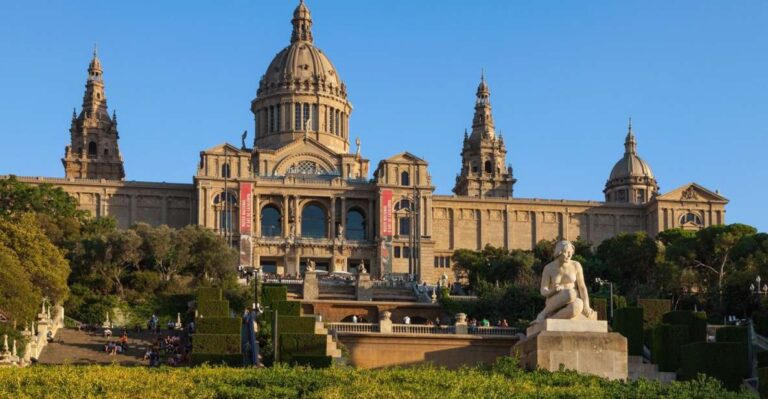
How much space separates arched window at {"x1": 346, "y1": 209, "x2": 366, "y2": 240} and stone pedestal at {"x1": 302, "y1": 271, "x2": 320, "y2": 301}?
111 ft

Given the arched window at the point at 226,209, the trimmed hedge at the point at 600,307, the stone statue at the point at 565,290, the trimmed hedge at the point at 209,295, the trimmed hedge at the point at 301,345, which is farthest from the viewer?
the arched window at the point at 226,209

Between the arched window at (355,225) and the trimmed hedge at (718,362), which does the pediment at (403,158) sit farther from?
the trimmed hedge at (718,362)

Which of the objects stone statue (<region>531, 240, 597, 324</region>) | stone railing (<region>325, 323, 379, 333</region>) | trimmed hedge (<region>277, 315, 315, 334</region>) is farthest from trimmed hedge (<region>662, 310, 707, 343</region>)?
stone statue (<region>531, 240, 597, 324</region>)

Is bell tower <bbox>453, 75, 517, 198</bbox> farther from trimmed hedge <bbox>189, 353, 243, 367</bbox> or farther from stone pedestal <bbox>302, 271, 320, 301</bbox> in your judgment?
trimmed hedge <bbox>189, 353, 243, 367</bbox>

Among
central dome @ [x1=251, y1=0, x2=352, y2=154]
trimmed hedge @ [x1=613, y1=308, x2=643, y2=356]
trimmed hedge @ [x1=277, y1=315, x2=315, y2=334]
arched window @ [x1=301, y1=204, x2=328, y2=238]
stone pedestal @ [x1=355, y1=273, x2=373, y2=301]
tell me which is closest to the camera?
trimmed hedge @ [x1=277, y1=315, x2=315, y2=334]

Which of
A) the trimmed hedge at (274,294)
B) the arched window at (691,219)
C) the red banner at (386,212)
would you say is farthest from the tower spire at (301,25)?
the trimmed hedge at (274,294)

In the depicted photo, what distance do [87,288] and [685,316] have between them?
38135mm

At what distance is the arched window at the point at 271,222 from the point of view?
116875 millimetres

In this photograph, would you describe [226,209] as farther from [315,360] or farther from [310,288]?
[315,360]

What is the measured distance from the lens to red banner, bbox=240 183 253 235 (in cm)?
11181

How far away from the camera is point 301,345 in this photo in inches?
1793

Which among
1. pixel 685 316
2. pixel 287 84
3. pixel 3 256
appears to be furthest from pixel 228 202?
pixel 685 316

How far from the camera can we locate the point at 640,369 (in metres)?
48.9

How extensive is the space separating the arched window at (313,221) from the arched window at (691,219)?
105 ft
